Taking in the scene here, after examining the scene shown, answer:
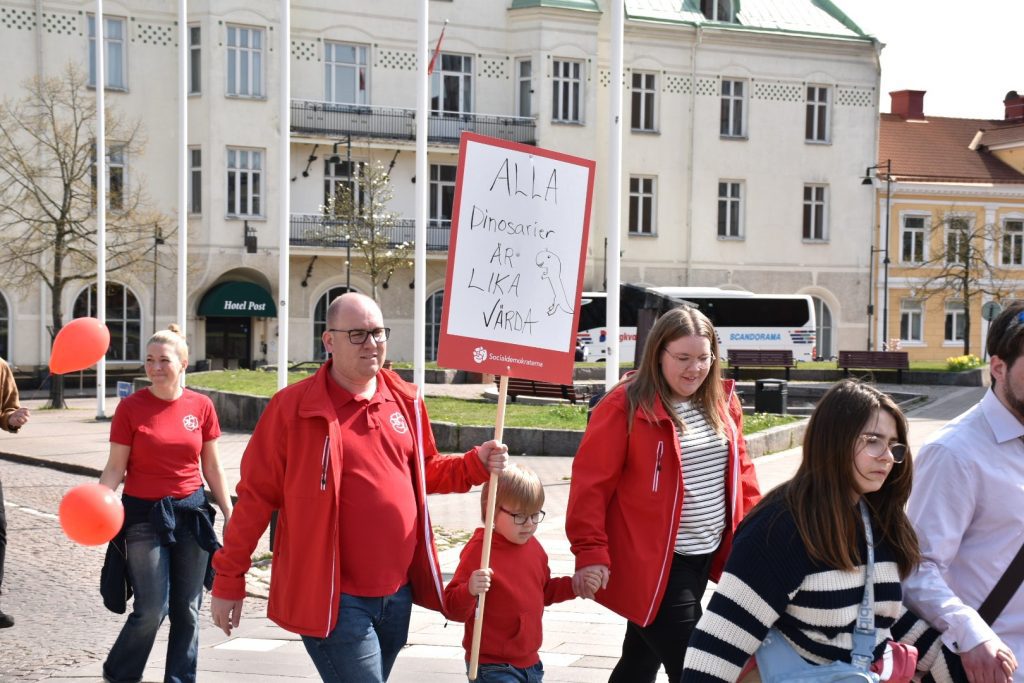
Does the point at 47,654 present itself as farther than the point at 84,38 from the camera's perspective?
No

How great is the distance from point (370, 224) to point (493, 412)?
1954 centimetres

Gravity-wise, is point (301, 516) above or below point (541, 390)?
above

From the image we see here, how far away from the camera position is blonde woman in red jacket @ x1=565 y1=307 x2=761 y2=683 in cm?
517

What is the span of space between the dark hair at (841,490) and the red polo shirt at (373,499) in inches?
60.3

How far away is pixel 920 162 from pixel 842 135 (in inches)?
272

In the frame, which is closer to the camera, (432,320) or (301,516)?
(301,516)

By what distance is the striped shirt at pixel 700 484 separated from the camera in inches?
208

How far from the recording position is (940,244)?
169ft

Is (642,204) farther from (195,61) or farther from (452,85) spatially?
(195,61)

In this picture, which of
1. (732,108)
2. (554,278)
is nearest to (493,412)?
(554,278)

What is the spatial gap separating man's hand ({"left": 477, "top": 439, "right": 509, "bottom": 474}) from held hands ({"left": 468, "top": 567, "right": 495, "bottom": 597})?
0.39 metres

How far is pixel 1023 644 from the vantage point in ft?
13.8

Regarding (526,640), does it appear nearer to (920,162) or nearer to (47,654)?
(47,654)

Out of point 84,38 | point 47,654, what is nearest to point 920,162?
point 84,38
